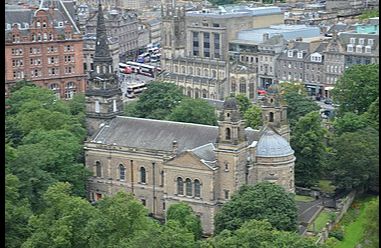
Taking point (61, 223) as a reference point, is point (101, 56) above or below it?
above

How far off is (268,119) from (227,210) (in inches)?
555

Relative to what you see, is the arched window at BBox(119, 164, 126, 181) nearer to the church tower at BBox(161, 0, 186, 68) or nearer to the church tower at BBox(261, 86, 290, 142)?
the church tower at BBox(261, 86, 290, 142)

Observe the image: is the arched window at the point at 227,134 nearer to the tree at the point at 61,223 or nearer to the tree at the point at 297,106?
the tree at the point at 61,223

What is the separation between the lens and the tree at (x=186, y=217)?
61000 mm

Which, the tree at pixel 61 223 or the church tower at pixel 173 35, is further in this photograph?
the church tower at pixel 173 35

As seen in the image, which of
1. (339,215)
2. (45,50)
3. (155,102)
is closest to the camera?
(339,215)

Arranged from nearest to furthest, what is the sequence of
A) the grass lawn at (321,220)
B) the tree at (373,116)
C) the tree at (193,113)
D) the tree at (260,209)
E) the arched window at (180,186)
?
the tree at (260,209), the grass lawn at (321,220), the arched window at (180,186), the tree at (373,116), the tree at (193,113)

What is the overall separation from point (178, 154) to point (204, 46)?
72.6 m

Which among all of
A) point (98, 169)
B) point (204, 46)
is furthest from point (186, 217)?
point (204, 46)

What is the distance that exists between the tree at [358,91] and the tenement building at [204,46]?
24.8 meters

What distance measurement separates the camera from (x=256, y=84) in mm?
119000

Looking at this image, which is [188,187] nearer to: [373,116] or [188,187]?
[188,187]

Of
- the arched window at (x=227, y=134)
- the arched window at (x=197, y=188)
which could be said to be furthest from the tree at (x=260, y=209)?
the arched window at (x=197, y=188)

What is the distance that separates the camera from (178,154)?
66.0m
